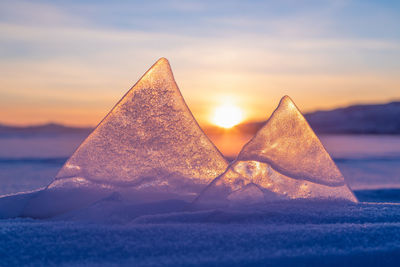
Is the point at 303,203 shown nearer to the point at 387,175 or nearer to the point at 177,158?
the point at 177,158

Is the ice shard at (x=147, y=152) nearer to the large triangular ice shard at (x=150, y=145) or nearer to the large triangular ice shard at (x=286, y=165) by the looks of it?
the large triangular ice shard at (x=150, y=145)

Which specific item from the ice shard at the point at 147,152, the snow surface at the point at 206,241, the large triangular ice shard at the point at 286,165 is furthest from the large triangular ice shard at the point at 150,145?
the snow surface at the point at 206,241

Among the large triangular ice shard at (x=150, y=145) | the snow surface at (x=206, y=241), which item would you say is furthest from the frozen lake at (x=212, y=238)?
the large triangular ice shard at (x=150, y=145)

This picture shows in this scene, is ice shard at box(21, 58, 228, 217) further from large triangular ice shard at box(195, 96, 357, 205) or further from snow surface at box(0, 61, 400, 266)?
large triangular ice shard at box(195, 96, 357, 205)

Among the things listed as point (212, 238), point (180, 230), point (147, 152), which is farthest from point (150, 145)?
point (212, 238)

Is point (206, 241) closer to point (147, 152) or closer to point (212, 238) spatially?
point (212, 238)

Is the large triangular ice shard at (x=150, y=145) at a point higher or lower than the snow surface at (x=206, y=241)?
higher

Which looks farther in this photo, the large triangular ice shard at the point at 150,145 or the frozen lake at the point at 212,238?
the large triangular ice shard at the point at 150,145
